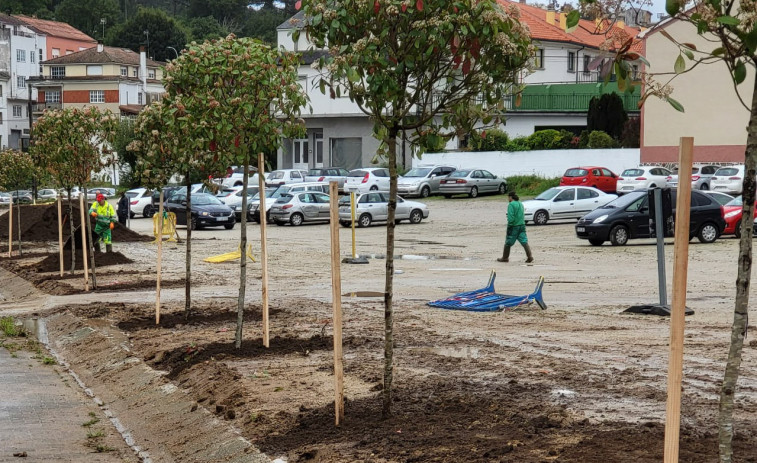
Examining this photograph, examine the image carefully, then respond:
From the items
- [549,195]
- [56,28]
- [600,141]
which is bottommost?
[549,195]

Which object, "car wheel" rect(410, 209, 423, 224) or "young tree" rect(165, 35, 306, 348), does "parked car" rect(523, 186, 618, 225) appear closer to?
"car wheel" rect(410, 209, 423, 224)

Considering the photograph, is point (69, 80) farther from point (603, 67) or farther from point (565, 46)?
point (603, 67)

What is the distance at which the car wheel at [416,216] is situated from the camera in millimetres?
43688

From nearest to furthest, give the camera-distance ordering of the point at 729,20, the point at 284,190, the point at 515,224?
the point at 729,20 < the point at 515,224 < the point at 284,190

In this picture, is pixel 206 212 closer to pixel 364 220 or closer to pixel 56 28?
pixel 364 220

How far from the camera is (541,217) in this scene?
132ft

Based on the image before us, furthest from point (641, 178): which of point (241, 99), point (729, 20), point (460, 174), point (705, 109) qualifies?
point (729, 20)

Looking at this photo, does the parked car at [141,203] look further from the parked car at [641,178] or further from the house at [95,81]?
the house at [95,81]

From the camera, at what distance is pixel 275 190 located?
48219 millimetres

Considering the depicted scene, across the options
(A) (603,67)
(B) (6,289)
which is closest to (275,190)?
(B) (6,289)

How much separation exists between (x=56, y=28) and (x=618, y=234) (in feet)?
325

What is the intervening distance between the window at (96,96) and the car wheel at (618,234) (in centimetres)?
7663

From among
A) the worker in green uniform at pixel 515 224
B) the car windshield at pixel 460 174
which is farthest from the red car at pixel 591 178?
the worker in green uniform at pixel 515 224

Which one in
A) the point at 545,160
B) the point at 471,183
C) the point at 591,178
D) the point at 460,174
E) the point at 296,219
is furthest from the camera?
the point at 545,160
